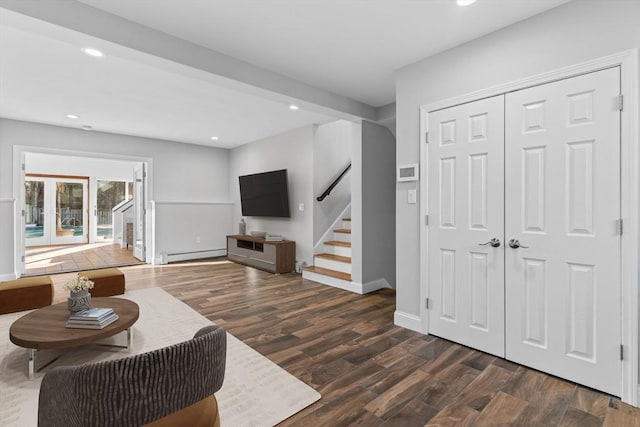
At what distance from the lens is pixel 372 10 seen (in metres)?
2.23

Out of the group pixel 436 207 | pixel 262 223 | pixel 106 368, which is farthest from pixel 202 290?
pixel 106 368

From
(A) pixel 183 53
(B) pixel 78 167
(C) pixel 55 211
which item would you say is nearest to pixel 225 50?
(A) pixel 183 53

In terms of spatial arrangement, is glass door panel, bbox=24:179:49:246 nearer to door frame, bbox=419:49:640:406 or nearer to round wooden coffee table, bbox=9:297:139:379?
round wooden coffee table, bbox=9:297:139:379

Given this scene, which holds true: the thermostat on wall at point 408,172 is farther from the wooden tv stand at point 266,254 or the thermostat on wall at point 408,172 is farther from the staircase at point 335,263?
the wooden tv stand at point 266,254

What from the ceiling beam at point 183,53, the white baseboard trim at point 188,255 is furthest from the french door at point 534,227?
the white baseboard trim at point 188,255

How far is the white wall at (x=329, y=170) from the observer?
543 cm

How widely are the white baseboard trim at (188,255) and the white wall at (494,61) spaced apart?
511 centimetres

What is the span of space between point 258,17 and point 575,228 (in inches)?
107

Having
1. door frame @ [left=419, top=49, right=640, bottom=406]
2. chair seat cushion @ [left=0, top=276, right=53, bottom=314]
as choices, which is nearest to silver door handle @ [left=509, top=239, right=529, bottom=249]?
door frame @ [left=419, top=49, right=640, bottom=406]

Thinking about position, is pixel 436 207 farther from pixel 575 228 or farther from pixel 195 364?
pixel 195 364

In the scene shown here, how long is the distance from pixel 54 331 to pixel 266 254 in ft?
→ 11.6

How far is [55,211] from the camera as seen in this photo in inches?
371

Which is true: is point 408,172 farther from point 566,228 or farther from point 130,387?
point 130,387

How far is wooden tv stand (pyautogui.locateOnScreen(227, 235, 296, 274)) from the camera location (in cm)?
545
